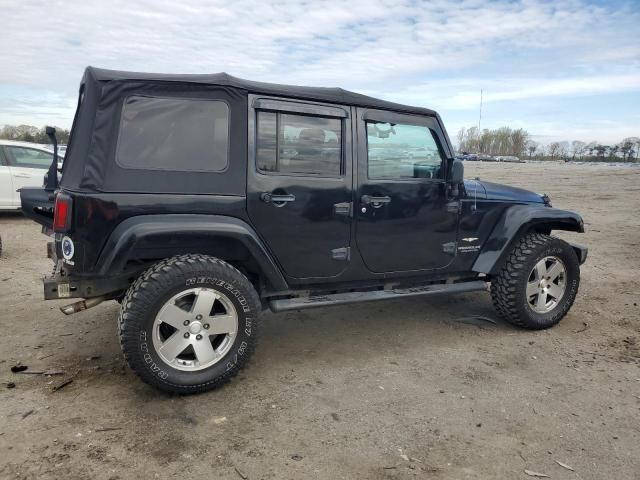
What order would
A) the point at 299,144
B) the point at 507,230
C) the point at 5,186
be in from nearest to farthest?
1. the point at 299,144
2. the point at 507,230
3. the point at 5,186

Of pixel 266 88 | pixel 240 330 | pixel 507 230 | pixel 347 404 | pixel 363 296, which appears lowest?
pixel 347 404

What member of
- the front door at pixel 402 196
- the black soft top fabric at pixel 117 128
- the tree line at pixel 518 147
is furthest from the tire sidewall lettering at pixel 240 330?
the tree line at pixel 518 147

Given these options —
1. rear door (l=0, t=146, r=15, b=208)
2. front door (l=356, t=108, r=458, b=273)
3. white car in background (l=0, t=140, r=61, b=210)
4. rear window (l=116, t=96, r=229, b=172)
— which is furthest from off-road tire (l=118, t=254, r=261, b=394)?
rear door (l=0, t=146, r=15, b=208)

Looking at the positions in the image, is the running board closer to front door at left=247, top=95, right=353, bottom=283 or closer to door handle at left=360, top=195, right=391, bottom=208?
front door at left=247, top=95, right=353, bottom=283

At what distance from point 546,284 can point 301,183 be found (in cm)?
258

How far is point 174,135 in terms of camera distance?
3.34 metres

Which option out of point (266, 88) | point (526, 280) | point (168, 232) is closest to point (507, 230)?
point (526, 280)

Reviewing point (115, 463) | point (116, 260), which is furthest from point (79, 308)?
point (115, 463)

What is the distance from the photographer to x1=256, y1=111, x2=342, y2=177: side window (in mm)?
3578

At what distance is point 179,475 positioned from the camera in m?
2.51

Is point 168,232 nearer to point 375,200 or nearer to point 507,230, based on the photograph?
point 375,200

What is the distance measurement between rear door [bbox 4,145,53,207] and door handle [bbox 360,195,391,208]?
8.65m

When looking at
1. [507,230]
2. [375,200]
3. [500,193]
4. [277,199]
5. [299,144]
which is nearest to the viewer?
[277,199]

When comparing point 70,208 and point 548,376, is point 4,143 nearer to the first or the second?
point 70,208
